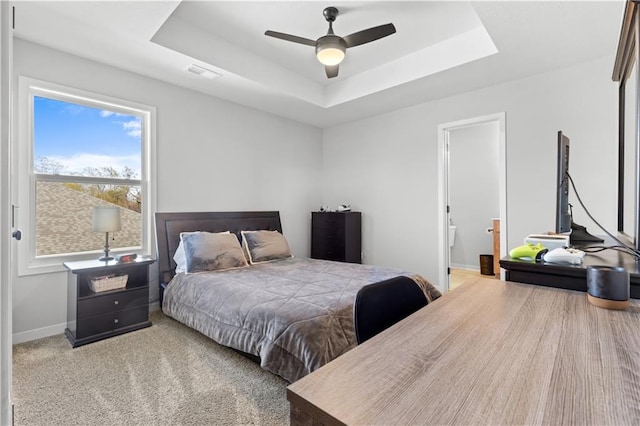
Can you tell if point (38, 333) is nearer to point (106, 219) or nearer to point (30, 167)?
point (106, 219)

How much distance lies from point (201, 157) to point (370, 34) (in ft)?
8.03

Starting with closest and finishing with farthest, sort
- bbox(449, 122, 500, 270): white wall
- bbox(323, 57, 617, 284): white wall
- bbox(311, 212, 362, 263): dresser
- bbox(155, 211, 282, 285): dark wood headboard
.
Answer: bbox(323, 57, 617, 284): white wall, bbox(155, 211, 282, 285): dark wood headboard, bbox(311, 212, 362, 263): dresser, bbox(449, 122, 500, 270): white wall

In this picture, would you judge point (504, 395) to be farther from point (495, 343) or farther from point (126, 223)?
point (126, 223)

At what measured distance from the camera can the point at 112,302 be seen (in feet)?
9.15

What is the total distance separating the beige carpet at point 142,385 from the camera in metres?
1.71

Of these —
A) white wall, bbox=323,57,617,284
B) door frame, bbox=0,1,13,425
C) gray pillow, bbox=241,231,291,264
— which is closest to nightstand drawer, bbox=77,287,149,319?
gray pillow, bbox=241,231,291,264

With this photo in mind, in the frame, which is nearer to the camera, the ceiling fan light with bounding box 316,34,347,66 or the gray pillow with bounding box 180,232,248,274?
the ceiling fan light with bounding box 316,34,347,66

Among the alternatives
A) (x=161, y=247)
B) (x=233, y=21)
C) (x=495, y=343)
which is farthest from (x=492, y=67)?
(x=161, y=247)

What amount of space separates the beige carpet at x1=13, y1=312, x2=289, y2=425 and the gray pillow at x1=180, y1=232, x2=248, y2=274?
734 mm

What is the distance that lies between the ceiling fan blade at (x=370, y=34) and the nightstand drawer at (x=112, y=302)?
293cm

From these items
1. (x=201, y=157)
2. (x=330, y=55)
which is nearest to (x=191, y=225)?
(x=201, y=157)

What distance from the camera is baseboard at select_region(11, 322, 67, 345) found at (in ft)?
8.61

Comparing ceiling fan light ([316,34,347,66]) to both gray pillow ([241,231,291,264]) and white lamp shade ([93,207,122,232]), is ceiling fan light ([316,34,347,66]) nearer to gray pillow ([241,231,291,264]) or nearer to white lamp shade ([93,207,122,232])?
gray pillow ([241,231,291,264])

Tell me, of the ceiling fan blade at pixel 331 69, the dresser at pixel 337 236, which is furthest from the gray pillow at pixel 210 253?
the ceiling fan blade at pixel 331 69
